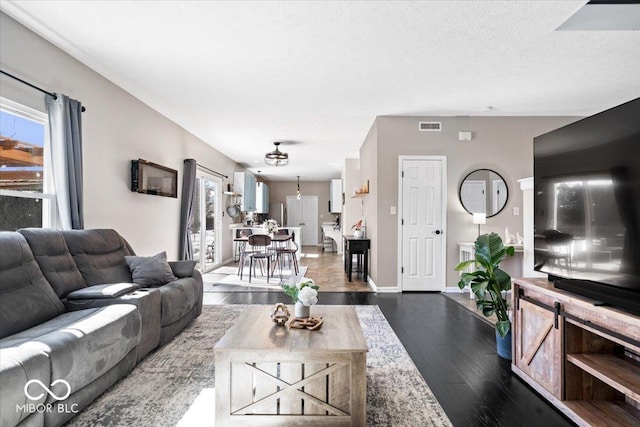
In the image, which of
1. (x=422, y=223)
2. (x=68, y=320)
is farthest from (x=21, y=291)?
(x=422, y=223)

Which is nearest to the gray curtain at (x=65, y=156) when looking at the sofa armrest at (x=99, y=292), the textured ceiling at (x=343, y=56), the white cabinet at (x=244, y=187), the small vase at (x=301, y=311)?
the textured ceiling at (x=343, y=56)

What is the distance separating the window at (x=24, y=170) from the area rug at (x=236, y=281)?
103 inches

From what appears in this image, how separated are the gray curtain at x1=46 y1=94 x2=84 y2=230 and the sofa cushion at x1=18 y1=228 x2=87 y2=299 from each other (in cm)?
39

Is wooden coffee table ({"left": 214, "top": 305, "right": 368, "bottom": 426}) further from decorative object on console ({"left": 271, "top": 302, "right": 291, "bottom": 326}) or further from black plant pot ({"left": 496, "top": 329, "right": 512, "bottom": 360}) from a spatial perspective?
black plant pot ({"left": 496, "top": 329, "right": 512, "bottom": 360})

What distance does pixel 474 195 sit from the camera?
5020mm

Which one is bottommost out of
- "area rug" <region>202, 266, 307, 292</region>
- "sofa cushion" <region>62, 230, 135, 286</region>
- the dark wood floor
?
the dark wood floor

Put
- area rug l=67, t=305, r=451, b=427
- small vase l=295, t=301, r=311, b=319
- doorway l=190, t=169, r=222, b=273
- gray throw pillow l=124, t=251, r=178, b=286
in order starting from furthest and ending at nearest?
doorway l=190, t=169, r=222, b=273 < gray throw pillow l=124, t=251, r=178, b=286 < small vase l=295, t=301, r=311, b=319 < area rug l=67, t=305, r=451, b=427

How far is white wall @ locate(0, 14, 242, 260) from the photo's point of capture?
2.64 m

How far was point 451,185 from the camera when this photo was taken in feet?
16.5

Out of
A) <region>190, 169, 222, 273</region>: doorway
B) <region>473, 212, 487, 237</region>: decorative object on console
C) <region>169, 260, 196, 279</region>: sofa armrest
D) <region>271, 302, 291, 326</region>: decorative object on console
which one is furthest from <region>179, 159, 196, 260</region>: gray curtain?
<region>473, 212, 487, 237</region>: decorative object on console

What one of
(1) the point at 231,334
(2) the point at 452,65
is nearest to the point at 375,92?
(2) the point at 452,65

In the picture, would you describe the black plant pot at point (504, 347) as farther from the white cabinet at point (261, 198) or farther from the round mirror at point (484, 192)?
the white cabinet at point (261, 198)

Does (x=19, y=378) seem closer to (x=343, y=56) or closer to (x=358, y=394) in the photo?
(x=358, y=394)

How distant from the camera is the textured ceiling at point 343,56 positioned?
2.41 metres
